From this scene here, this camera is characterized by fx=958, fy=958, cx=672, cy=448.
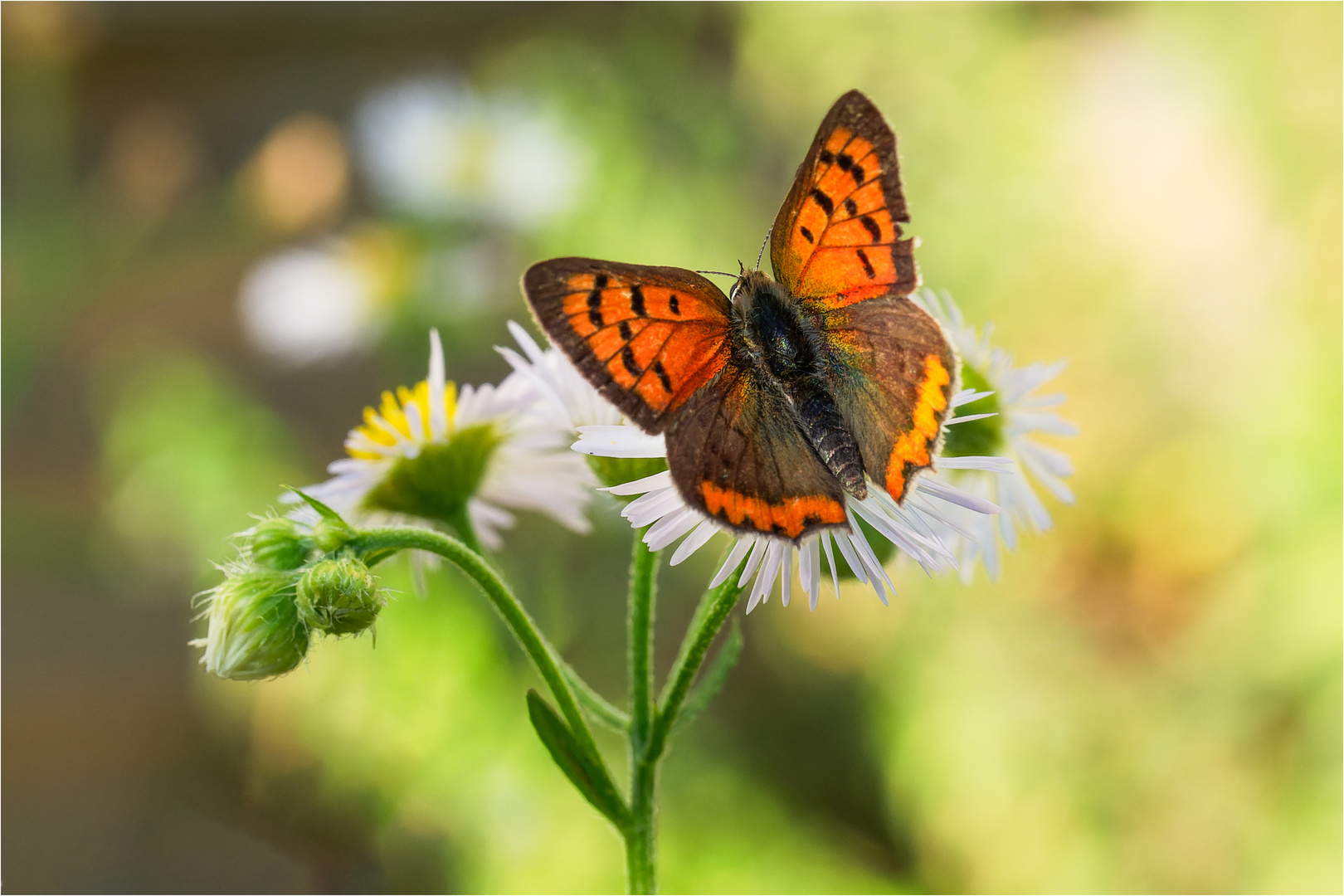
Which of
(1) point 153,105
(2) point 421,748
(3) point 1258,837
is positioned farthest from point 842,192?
(1) point 153,105

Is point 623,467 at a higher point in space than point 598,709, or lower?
higher

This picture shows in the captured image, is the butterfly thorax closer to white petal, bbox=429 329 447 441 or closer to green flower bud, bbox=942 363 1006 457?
green flower bud, bbox=942 363 1006 457

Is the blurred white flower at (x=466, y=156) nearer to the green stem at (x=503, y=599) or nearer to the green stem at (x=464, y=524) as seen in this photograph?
the green stem at (x=464, y=524)

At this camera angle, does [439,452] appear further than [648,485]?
Yes

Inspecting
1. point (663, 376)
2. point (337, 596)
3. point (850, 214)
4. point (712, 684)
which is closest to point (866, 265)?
point (850, 214)

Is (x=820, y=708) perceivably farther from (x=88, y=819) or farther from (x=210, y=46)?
→ (x=210, y=46)

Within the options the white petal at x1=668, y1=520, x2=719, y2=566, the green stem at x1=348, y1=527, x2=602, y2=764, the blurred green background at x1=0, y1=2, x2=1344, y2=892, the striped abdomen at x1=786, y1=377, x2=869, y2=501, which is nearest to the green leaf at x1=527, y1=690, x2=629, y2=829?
the green stem at x1=348, y1=527, x2=602, y2=764

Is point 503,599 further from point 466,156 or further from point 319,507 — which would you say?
point 466,156

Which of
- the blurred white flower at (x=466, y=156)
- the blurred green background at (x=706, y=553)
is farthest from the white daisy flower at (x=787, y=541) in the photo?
the blurred white flower at (x=466, y=156)
